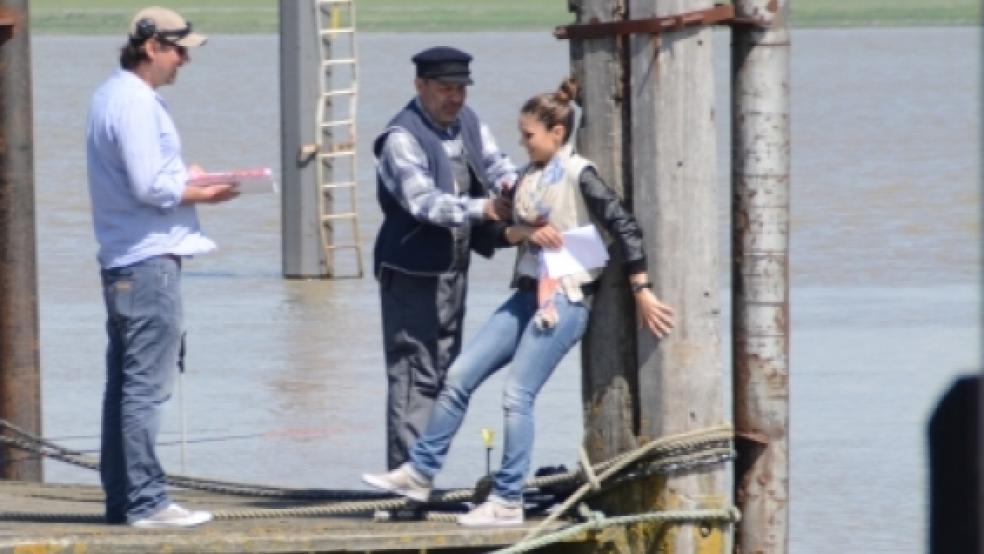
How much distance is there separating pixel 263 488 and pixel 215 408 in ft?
13.5

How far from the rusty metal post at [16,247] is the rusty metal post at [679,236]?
3.19m

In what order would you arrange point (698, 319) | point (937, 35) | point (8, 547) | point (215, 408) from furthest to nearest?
point (937, 35), point (215, 408), point (698, 319), point (8, 547)

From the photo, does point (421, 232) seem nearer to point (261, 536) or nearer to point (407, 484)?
point (407, 484)

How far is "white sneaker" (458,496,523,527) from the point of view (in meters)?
5.97

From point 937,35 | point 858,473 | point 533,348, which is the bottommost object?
point 858,473

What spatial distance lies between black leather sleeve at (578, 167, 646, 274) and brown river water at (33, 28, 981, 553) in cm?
95

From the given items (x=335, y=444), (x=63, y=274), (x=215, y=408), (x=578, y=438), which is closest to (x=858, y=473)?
(x=578, y=438)

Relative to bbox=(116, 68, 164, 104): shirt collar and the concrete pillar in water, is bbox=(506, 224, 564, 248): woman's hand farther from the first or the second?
the concrete pillar in water

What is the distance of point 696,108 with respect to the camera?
19.1 ft

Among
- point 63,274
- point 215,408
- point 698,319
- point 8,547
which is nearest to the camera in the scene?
point 8,547

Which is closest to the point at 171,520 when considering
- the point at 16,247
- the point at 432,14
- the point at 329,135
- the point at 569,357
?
the point at 16,247

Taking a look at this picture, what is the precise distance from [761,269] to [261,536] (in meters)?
1.68

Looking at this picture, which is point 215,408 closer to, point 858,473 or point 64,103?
point 858,473

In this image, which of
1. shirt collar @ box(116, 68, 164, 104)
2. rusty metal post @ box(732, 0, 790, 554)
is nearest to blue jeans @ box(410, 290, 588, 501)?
rusty metal post @ box(732, 0, 790, 554)
